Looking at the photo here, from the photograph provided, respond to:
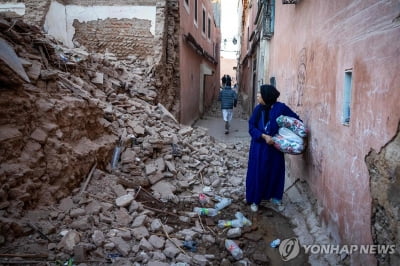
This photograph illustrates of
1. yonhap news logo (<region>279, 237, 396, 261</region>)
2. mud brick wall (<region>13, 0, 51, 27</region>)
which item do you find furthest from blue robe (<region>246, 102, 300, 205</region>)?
mud brick wall (<region>13, 0, 51, 27</region>)

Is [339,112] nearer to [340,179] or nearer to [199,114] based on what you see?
[340,179]

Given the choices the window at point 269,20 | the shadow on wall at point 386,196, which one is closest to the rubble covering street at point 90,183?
the shadow on wall at point 386,196

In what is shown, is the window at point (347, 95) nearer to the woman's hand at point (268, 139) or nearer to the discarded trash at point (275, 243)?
the woman's hand at point (268, 139)

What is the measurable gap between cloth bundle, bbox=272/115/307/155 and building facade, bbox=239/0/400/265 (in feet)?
0.55

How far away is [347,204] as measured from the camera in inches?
99.2

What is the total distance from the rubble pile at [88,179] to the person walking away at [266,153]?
58 cm

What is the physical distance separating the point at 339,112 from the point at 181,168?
10.1ft

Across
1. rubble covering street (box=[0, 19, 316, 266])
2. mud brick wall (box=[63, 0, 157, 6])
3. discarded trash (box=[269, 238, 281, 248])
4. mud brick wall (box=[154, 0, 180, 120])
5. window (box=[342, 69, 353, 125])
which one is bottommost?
discarded trash (box=[269, 238, 281, 248])

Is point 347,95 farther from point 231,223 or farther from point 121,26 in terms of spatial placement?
point 121,26

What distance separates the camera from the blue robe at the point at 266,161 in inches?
149

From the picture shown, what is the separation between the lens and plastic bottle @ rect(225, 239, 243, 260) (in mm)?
3139

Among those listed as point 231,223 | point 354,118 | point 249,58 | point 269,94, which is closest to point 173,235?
point 231,223

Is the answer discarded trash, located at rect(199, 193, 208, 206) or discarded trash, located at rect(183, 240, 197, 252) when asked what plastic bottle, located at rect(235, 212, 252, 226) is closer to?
discarded trash, located at rect(199, 193, 208, 206)

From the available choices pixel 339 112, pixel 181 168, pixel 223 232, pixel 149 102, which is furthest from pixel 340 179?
pixel 149 102
